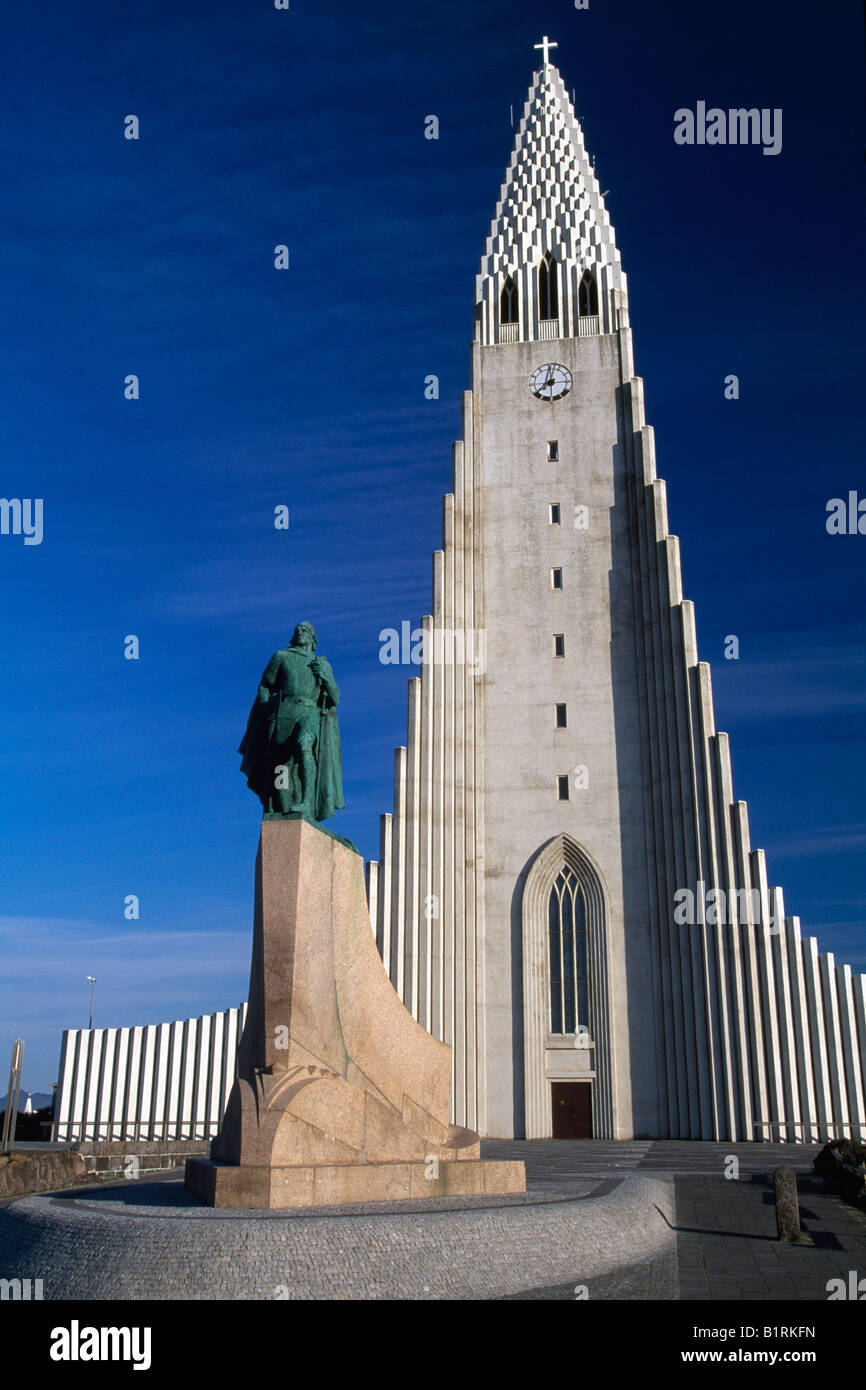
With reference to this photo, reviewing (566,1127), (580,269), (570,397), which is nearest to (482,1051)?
(566,1127)

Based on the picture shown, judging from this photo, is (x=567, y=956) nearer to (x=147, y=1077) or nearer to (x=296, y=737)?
(x=147, y=1077)

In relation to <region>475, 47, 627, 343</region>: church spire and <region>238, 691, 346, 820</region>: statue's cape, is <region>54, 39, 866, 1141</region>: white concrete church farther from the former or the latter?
<region>238, 691, 346, 820</region>: statue's cape

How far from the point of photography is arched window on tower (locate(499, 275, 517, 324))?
40.7 metres

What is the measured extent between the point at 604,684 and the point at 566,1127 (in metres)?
13.7

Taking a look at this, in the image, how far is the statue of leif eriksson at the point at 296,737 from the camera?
13.1 meters

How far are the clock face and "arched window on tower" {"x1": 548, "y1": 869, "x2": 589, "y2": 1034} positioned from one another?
55.4 ft

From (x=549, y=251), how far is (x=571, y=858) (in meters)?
23.1

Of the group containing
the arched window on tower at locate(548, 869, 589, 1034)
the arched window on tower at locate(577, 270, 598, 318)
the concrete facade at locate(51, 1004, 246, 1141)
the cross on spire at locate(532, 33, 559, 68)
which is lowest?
the concrete facade at locate(51, 1004, 246, 1141)

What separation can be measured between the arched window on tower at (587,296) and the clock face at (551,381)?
8.64 ft

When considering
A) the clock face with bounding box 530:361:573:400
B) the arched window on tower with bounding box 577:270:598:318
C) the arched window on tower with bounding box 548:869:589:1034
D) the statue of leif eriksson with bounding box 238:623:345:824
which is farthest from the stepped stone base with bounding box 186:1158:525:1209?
the arched window on tower with bounding box 577:270:598:318

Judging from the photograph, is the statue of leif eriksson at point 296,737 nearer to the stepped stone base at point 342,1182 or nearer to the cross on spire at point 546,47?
the stepped stone base at point 342,1182

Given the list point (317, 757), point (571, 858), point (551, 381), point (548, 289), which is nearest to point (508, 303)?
point (548, 289)

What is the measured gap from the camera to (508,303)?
4094cm
